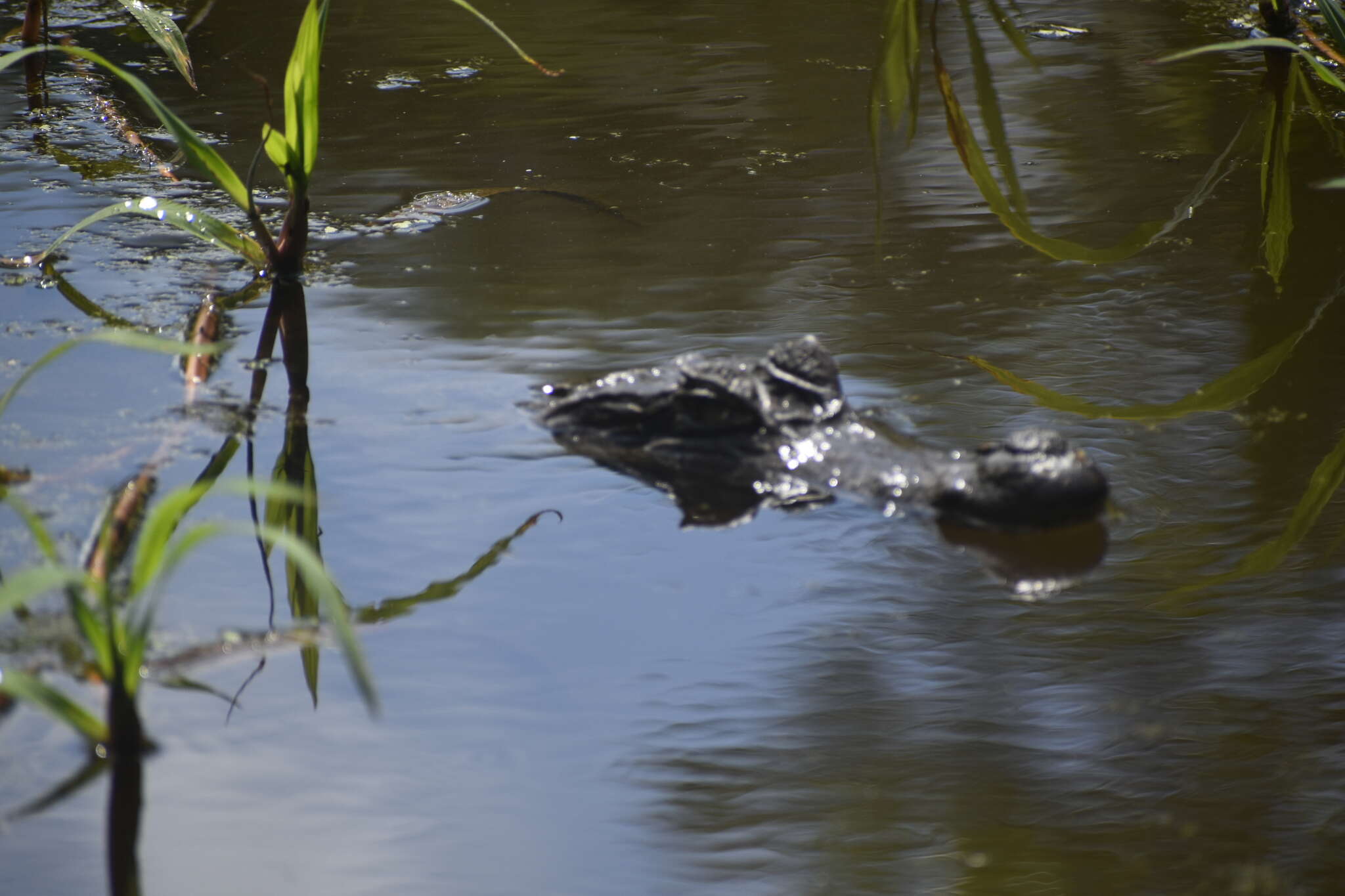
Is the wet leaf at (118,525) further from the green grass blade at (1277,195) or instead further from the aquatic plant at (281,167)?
the green grass blade at (1277,195)

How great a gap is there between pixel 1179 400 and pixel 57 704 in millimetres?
2384

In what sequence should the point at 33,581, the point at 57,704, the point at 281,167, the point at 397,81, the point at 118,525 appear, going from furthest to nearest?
the point at 397,81, the point at 281,167, the point at 118,525, the point at 57,704, the point at 33,581

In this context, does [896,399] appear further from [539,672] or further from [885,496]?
[539,672]

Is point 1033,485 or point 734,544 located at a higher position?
point 1033,485

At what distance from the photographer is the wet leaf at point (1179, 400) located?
3.02 m

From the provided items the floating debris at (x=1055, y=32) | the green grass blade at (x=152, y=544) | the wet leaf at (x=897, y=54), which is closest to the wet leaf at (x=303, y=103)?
the wet leaf at (x=897, y=54)

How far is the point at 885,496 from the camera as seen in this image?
275 cm

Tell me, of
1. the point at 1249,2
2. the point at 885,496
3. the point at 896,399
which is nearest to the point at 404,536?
the point at 885,496

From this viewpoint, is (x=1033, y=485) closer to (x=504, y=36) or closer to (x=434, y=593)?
(x=434, y=593)

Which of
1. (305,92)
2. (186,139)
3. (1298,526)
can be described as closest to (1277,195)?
(1298,526)

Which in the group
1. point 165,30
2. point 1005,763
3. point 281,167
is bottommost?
point 1005,763

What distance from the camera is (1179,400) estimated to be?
122 inches

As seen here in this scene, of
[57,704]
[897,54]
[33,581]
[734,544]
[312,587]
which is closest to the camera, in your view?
[33,581]

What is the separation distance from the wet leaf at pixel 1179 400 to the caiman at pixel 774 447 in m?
0.35
